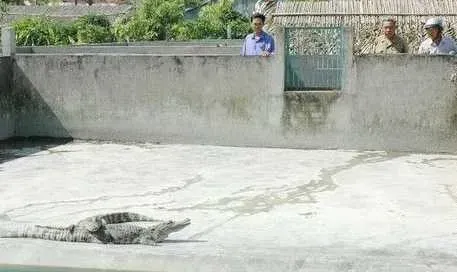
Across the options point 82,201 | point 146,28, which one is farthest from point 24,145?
point 146,28

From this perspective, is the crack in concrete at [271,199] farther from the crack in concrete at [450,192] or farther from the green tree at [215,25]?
the green tree at [215,25]

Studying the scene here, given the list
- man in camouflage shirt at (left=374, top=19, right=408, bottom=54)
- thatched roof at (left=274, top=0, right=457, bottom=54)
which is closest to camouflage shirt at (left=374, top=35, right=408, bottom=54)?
man in camouflage shirt at (left=374, top=19, right=408, bottom=54)

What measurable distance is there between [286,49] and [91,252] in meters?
5.68

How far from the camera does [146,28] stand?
22625 millimetres

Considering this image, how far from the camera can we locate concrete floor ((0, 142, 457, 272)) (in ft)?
19.2

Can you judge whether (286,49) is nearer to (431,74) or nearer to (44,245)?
(431,74)

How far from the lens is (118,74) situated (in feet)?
37.7

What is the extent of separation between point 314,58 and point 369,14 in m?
4.80

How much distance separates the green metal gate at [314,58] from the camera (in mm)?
10789

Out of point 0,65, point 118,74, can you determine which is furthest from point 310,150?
point 0,65

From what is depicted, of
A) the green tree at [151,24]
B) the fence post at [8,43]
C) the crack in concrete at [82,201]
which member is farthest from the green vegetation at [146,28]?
the crack in concrete at [82,201]

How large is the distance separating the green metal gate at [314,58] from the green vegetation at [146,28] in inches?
401

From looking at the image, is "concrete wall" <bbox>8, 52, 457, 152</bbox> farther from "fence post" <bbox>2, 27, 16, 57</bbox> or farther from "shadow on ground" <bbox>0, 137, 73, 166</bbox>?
"fence post" <bbox>2, 27, 16, 57</bbox>

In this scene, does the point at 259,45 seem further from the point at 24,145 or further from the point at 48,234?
the point at 48,234
